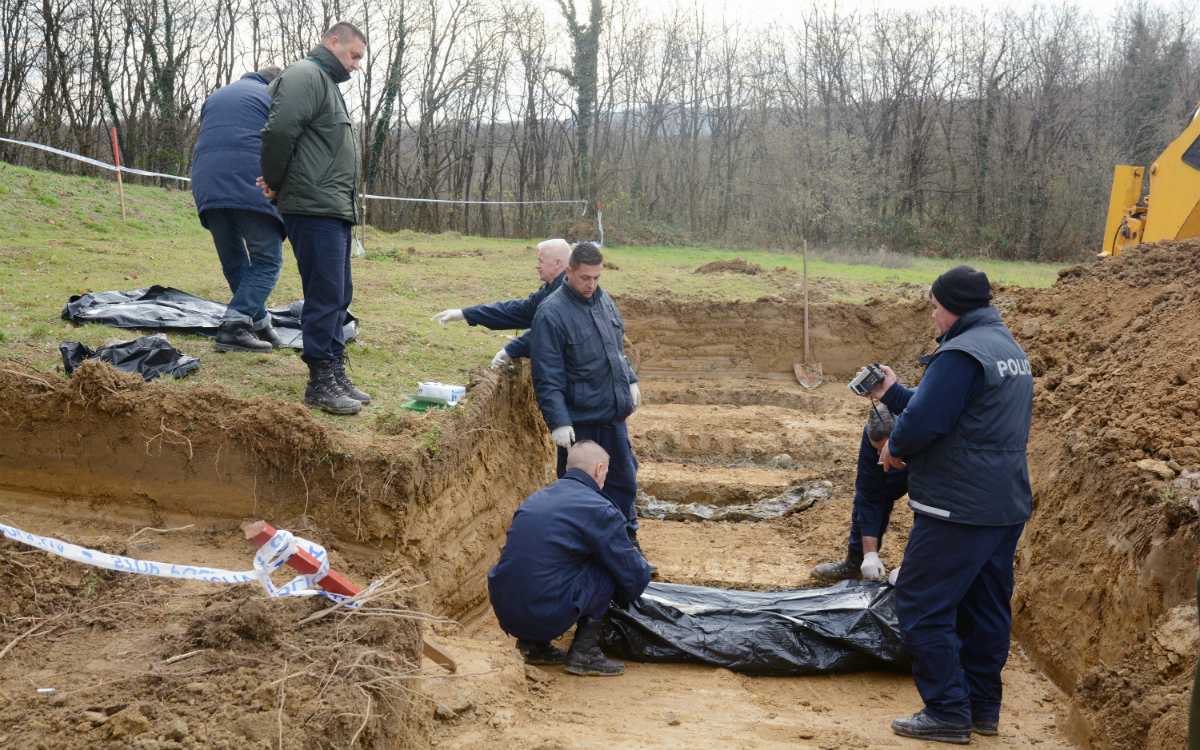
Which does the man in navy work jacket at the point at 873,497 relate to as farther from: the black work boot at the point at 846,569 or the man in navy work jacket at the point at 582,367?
the man in navy work jacket at the point at 582,367

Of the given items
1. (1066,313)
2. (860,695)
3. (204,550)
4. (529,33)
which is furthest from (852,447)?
(529,33)

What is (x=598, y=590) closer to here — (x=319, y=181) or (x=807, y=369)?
(x=319, y=181)

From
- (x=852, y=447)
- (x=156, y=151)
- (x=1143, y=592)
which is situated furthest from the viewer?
(x=156, y=151)

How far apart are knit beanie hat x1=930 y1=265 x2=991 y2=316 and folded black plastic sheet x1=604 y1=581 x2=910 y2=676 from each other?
72.1 inches

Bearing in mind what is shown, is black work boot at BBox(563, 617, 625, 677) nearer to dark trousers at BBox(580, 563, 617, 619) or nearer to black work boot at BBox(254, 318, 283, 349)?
dark trousers at BBox(580, 563, 617, 619)

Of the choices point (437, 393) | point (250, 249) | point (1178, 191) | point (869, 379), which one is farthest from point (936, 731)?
point (1178, 191)

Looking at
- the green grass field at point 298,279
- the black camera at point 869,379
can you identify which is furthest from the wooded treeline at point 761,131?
the black camera at point 869,379

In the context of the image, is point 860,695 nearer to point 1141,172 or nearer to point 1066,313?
point 1066,313

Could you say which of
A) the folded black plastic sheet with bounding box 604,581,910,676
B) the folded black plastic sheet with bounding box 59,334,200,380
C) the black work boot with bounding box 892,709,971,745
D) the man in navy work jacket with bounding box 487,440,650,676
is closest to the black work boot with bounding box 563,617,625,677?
the man in navy work jacket with bounding box 487,440,650,676

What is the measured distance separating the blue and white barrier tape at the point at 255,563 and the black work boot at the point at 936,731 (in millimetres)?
2628

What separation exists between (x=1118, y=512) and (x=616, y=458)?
10.0ft

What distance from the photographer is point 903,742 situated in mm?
3502

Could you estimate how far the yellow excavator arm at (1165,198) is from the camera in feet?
26.7

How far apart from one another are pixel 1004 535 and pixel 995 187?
22.7 meters
